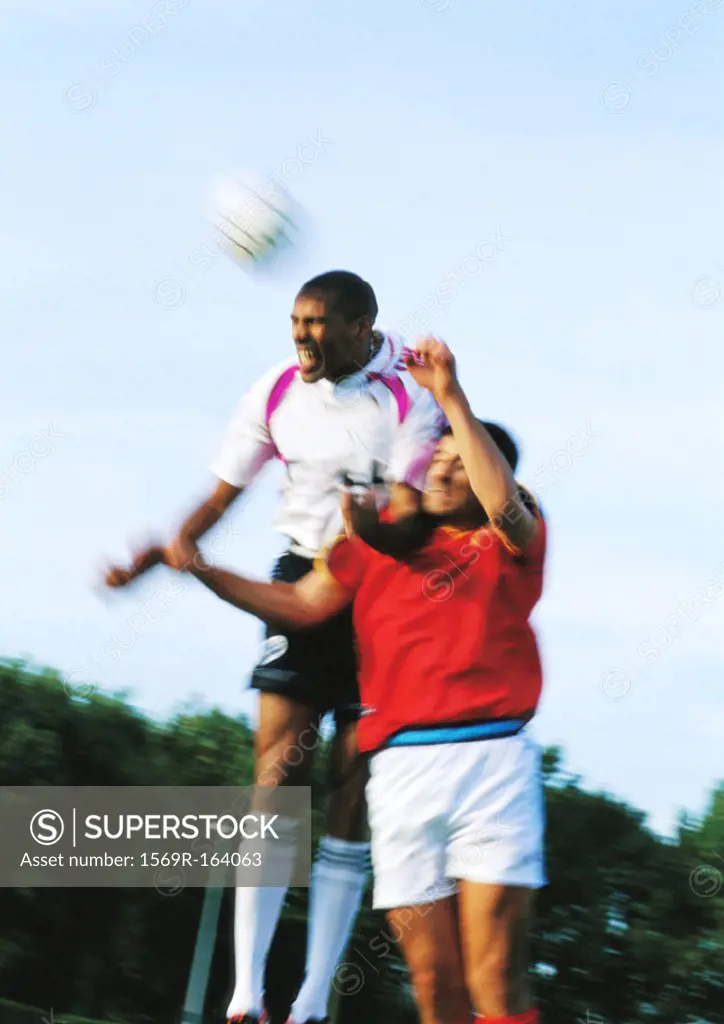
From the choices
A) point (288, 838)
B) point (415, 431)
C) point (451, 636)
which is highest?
point (415, 431)

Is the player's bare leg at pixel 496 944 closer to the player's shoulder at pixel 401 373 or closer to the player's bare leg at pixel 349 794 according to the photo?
the player's bare leg at pixel 349 794

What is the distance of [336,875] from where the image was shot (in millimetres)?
5375

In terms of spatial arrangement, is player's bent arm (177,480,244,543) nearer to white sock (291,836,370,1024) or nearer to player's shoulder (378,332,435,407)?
player's shoulder (378,332,435,407)

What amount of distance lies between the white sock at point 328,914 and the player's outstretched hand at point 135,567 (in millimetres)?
1211

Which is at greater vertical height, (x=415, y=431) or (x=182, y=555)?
(x=415, y=431)

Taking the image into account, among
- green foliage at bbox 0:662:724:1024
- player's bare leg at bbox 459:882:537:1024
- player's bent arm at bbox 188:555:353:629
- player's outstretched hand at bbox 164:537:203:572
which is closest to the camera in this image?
player's bare leg at bbox 459:882:537:1024

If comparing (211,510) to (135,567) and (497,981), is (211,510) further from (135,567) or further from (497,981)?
(497,981)

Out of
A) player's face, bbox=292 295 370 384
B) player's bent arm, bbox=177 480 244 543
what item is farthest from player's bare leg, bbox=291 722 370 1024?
player's face, bbox=292 295 370 384

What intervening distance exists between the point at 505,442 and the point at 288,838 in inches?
58.5

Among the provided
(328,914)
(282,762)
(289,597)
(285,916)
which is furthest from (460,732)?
(285,916)

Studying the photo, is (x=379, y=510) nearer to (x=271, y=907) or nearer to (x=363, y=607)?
(x=363, y=607)

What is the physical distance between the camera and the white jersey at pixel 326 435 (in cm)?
549

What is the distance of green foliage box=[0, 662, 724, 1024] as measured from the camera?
775cm

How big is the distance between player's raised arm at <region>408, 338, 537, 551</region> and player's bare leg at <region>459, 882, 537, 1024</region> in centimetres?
91
